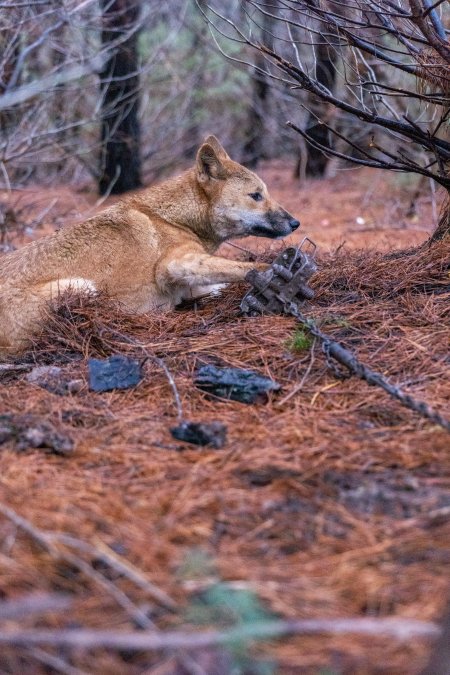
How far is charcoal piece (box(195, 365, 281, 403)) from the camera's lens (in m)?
4.07

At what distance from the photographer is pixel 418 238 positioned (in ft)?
30.9

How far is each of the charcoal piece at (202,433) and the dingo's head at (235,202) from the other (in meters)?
3.23

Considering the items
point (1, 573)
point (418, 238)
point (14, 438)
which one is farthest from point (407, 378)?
point (418, 238)

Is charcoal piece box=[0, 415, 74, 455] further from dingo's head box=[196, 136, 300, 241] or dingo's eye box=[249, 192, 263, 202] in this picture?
dingo's eye box=[249, 192, 263, 202]

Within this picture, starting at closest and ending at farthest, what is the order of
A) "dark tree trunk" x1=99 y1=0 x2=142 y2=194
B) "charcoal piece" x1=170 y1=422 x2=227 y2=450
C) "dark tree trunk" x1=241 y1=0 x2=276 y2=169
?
1. "charcoal piece" x1=170 y1=422 x2=227 y2=450
2. "dark tree trunk" x1=99 y1=0 x2=142 y2=194
3. "dark tree trunk" x1=241 y1=0 x2=276 y2=169

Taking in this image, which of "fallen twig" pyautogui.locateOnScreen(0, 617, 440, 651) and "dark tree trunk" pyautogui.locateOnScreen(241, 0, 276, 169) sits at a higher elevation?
"fallen twig" pyautogui.locateOnScreen(0, 617, 440, 651)

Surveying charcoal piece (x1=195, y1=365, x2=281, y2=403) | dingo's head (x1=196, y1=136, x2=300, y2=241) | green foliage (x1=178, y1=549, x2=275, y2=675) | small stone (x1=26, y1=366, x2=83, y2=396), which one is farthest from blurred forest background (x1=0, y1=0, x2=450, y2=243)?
green foliage (x1=178, y1=549, x2=275, y2=675)

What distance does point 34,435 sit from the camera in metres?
3.52

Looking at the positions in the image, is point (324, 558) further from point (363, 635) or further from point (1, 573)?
point (1, 573)

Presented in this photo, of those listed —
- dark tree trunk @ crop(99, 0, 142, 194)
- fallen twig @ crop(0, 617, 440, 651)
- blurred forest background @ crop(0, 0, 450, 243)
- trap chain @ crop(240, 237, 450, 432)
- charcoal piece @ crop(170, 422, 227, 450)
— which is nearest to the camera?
fallen twig @ crop(0, 617, 440, 651)

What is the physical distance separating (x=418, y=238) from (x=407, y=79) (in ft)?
13.7

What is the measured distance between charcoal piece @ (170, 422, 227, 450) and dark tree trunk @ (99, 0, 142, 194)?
946 cm

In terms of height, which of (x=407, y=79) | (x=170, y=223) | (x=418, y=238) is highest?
(x=407, y=79)

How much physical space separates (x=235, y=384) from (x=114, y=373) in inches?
30.8
